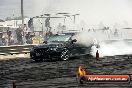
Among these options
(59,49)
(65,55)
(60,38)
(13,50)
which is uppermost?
(60,38)

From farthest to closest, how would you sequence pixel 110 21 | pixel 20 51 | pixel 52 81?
pixel 110 21 < pixel 20 51 < pixel 52 81

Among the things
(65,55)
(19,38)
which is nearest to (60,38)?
(65,55)

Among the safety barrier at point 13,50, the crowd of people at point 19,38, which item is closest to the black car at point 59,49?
the safety barrier at point 13,50

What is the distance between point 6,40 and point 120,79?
2292 cm

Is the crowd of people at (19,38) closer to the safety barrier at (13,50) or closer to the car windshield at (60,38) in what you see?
the safety barrier at (13,50)

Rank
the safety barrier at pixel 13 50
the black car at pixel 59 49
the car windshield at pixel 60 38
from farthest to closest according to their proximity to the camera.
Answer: the safety barrier at pixel 13 50, the car windshield at pixel 60 38, the black car at pixel 59 49

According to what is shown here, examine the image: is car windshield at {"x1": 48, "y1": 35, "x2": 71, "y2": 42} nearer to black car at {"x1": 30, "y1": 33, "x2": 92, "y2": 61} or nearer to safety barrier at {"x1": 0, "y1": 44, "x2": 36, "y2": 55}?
black car at {"x1": 30, "y1": 33, "x2": 92, "y2": 61}

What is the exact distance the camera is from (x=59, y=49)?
19969 millimetres

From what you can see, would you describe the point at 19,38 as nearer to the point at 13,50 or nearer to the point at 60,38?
the point at 13,50

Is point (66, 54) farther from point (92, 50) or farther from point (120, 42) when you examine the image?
point (120, 42)

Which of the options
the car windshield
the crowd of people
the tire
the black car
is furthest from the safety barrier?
the tire

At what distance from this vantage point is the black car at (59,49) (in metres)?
20.0

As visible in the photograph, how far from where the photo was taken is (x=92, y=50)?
22875mm

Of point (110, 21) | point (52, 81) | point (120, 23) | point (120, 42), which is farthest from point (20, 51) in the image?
point (110, 21)
